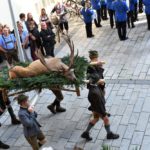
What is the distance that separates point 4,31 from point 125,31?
14.3 ft

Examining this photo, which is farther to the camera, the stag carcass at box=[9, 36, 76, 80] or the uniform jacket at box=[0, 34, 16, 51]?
the uniform jacket at box=[0, 34, 16, 51]

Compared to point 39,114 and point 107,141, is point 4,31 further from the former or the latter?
point 107,141

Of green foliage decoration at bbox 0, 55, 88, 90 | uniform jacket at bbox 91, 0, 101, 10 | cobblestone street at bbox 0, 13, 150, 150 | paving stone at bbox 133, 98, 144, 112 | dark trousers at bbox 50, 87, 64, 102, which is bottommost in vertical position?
cobblestone street at bbox 0, 13, 150, 150

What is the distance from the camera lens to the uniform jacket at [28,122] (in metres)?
7.23

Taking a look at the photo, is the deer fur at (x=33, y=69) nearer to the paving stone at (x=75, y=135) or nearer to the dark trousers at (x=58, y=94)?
the dark trousers at (x=58, y=94)

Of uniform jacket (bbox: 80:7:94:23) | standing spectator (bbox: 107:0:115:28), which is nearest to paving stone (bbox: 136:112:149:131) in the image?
uniform jacket (bbox: 80:7:94:23)

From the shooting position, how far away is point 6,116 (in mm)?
9664

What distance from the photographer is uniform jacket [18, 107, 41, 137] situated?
7.23 m

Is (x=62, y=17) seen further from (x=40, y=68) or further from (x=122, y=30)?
(x=40, y=68)

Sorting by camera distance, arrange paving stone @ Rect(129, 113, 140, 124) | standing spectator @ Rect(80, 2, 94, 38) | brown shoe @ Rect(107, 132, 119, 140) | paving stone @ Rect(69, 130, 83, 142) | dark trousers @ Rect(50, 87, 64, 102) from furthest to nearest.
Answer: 1. standing spectator @ Rect(80, 2, 94, 38)
2. dark trousers @ Rect(50, 87, 64, 102)
3. paving stone @ Rect(129, 113, 140, 124)
4. paving stone @ Rect(69, 130, 83, 142)
5. brown shoe @ Rect(107, 132, 119, 140)

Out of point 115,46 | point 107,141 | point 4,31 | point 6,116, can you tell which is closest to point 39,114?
point 6,116

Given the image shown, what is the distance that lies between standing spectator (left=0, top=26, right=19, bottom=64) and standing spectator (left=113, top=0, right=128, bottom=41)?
152 inches

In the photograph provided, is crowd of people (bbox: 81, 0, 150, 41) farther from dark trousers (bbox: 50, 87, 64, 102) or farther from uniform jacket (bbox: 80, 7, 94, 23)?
dark trousers (bbox: 50, 87, 64, 102)

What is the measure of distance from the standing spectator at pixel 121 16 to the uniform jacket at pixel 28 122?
7233 mm
